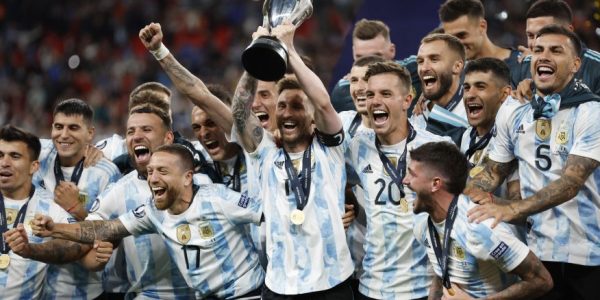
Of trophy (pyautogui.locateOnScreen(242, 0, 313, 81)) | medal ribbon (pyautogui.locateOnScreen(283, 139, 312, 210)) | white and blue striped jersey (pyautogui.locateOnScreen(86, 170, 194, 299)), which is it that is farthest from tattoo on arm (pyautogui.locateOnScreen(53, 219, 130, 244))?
trophy (pyautogui.locateOnScreen(242, 0, 313, 81))

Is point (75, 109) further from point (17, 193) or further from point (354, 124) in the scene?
point (354, 124)

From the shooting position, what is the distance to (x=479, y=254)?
4.84 m

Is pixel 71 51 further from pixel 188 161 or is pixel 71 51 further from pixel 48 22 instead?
pixel 188 161

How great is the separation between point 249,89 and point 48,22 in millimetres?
12027

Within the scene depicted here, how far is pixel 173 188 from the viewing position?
230 inches

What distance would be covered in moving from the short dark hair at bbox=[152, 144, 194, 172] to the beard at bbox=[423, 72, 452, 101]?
1.48 meters

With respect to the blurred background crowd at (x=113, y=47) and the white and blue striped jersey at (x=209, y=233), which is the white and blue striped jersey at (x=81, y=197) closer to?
the white and blue striped jersey at (x=209, y=233)

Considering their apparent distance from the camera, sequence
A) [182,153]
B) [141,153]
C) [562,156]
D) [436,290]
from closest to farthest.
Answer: [436,290] → [562,156] → [182,153] → [141,153]

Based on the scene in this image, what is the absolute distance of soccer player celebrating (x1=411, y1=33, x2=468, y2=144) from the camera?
19.9 feet

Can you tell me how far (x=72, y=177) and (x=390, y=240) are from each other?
93.1 inches

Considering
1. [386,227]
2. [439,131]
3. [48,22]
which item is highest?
[48,22]

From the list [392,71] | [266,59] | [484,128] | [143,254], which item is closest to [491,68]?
[484,128]

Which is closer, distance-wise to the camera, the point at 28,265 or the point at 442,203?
the point at 442,203

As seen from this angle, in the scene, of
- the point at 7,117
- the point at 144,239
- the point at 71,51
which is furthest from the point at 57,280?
the point at 71,51
